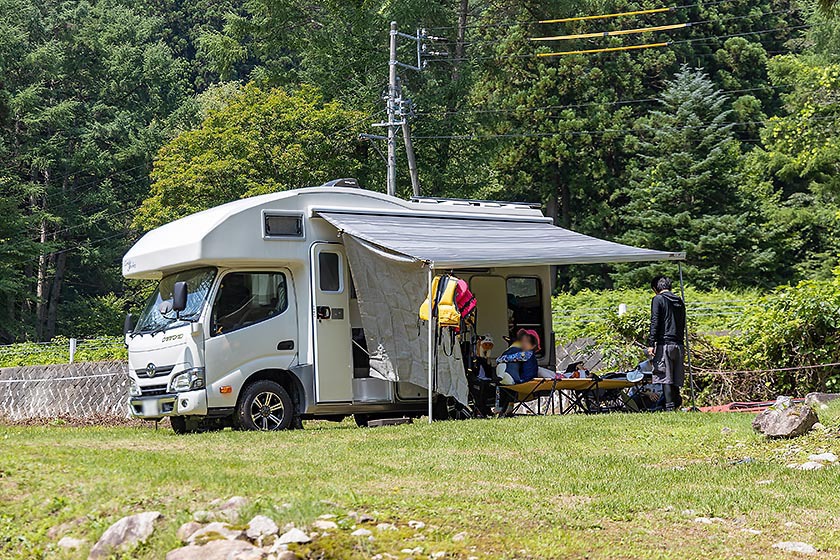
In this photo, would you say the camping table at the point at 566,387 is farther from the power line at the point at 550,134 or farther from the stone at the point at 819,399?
the power line at the point at 550,134

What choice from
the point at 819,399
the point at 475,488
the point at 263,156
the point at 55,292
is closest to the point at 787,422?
the point at 819,399

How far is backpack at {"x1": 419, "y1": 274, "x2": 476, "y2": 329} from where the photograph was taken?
15211mm

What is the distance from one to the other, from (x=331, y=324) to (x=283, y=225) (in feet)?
4.66

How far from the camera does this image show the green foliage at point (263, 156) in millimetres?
39000

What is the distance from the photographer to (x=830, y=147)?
3628 cm

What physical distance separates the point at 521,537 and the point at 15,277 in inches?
1669

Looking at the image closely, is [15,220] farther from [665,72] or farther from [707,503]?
[707,503]

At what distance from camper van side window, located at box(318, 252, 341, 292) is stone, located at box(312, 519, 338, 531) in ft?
27.3

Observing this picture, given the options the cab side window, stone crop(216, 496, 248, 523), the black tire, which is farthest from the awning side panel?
stone crop(216, 496, 248, 523)

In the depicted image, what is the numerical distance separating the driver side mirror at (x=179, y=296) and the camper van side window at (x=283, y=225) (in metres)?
1.26

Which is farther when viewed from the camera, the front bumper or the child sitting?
the child sitting

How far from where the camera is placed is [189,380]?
49.2ft

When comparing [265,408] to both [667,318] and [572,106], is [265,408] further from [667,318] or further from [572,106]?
[572,106]

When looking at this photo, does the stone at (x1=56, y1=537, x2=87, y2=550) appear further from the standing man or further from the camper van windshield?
the standing man
